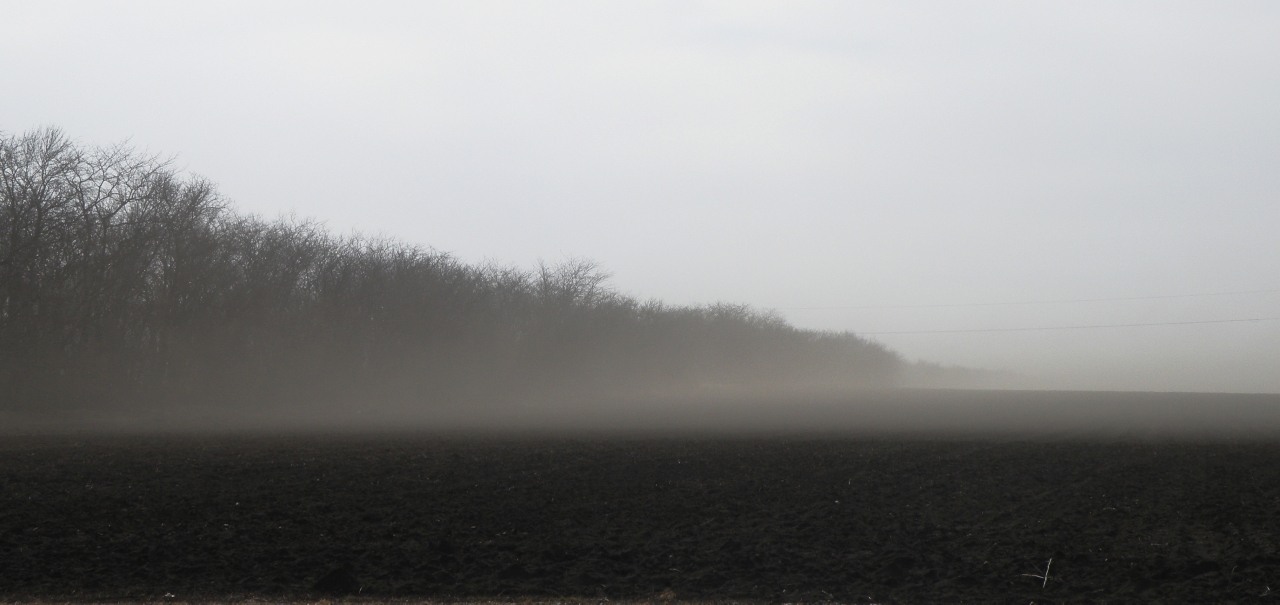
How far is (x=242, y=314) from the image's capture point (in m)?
52.5

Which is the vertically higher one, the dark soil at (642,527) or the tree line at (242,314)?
the tree line at (242,314)

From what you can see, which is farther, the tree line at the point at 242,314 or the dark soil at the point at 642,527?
the tree line at the point at 242,314

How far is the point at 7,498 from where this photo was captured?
16.6 meters

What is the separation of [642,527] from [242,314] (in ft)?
140

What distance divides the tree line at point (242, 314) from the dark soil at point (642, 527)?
2130 cm

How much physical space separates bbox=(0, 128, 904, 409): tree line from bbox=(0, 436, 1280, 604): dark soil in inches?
838

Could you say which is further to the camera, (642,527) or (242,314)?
(242,314)

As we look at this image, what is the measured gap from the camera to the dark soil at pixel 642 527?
13625mm

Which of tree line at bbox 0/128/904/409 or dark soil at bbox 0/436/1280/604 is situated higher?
tree line at bbox 0/128/904/409

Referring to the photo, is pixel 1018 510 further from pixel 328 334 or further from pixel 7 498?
pixel 328 334

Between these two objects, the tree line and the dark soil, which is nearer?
the dark soil

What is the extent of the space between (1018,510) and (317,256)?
53.8 m

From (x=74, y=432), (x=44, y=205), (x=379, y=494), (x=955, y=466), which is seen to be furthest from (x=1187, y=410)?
(x=44, y=205)

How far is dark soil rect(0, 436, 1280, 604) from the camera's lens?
44.7 ft
